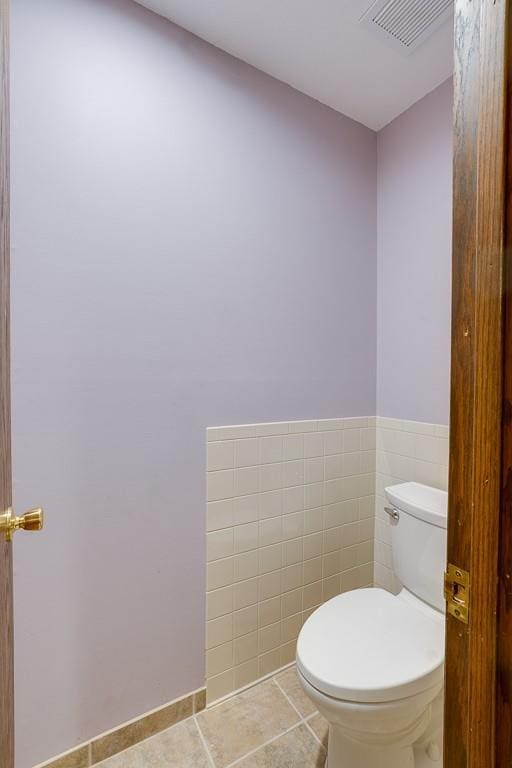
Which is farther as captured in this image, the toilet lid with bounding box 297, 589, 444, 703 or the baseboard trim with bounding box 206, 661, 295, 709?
the baseboard trim with bounding box 206, 661, 295, 709

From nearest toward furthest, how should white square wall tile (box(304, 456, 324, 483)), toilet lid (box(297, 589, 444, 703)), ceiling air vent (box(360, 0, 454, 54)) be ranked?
toilet lid (box(297, 589, 444, 703))
ceiling air vent (box(360, 0, 454, 54))
white square wall tile (box(304, 456, 324, 483))

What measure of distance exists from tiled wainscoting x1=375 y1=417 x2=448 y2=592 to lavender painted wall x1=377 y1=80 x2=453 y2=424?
5 centimetres

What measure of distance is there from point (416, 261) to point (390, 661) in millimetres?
1460

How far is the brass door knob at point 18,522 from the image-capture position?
2.00 feet

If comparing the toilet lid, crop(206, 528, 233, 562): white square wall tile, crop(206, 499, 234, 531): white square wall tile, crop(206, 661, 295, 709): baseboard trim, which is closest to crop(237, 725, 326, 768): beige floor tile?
crop(206, 661, 295, 709): baseboard trim

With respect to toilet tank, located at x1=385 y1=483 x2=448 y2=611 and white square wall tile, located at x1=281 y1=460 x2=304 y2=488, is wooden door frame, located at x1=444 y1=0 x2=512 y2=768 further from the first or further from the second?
white square wall tile, located at x1=281 y1=460 x2=304 y2=488

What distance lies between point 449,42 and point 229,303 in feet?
3.96

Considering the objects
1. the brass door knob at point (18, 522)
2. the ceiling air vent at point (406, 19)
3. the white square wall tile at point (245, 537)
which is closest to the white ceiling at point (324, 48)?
the ceiling air vent at point (406, 19)

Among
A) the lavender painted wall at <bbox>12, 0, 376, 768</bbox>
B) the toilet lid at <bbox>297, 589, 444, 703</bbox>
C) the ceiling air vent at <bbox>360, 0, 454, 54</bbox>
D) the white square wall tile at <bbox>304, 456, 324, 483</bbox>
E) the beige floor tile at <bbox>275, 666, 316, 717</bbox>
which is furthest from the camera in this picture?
the white square wall tile at <bbox>304, 456, 324, 483</bbox>

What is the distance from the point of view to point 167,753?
3.88ft

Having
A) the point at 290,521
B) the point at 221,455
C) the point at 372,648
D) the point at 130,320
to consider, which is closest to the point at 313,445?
the point at 290,521

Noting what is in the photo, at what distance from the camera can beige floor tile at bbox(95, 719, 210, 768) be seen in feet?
3.77

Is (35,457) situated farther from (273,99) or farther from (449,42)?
(449,42)

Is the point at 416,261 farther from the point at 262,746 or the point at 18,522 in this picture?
the point at 262,746
